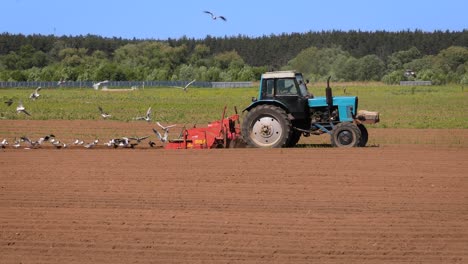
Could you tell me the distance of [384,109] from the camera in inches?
1900

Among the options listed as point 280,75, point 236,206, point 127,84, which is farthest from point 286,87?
point 127,84

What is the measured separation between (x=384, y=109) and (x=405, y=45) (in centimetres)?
11759

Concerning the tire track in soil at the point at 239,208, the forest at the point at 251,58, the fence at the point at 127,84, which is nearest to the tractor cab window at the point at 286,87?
the tire track in soil at the point at 239,208

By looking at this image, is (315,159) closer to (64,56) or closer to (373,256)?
(373,256)

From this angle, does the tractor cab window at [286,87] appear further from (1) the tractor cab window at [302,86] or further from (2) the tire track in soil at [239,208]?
(2) the tire track in soil at [239,208]

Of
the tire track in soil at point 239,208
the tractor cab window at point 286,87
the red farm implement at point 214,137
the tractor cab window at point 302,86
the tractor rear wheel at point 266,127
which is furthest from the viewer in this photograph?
the red farm implement at point 214,137

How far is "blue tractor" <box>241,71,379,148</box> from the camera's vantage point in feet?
74.2

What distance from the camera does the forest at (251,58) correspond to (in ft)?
341

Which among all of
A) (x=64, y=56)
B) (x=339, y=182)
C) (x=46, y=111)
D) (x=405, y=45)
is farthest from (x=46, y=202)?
(x=405, y=45)

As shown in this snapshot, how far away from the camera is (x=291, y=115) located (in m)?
22.7

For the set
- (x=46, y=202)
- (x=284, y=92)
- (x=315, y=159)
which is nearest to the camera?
(x=46, y=202)

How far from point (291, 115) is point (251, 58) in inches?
6004

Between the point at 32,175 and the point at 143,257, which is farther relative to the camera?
the point at 32,175

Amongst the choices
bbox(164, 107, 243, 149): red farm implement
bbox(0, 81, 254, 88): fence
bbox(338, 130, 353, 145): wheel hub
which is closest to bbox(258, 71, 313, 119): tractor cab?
bbox(338, 130, 353, 145): wheel hub
